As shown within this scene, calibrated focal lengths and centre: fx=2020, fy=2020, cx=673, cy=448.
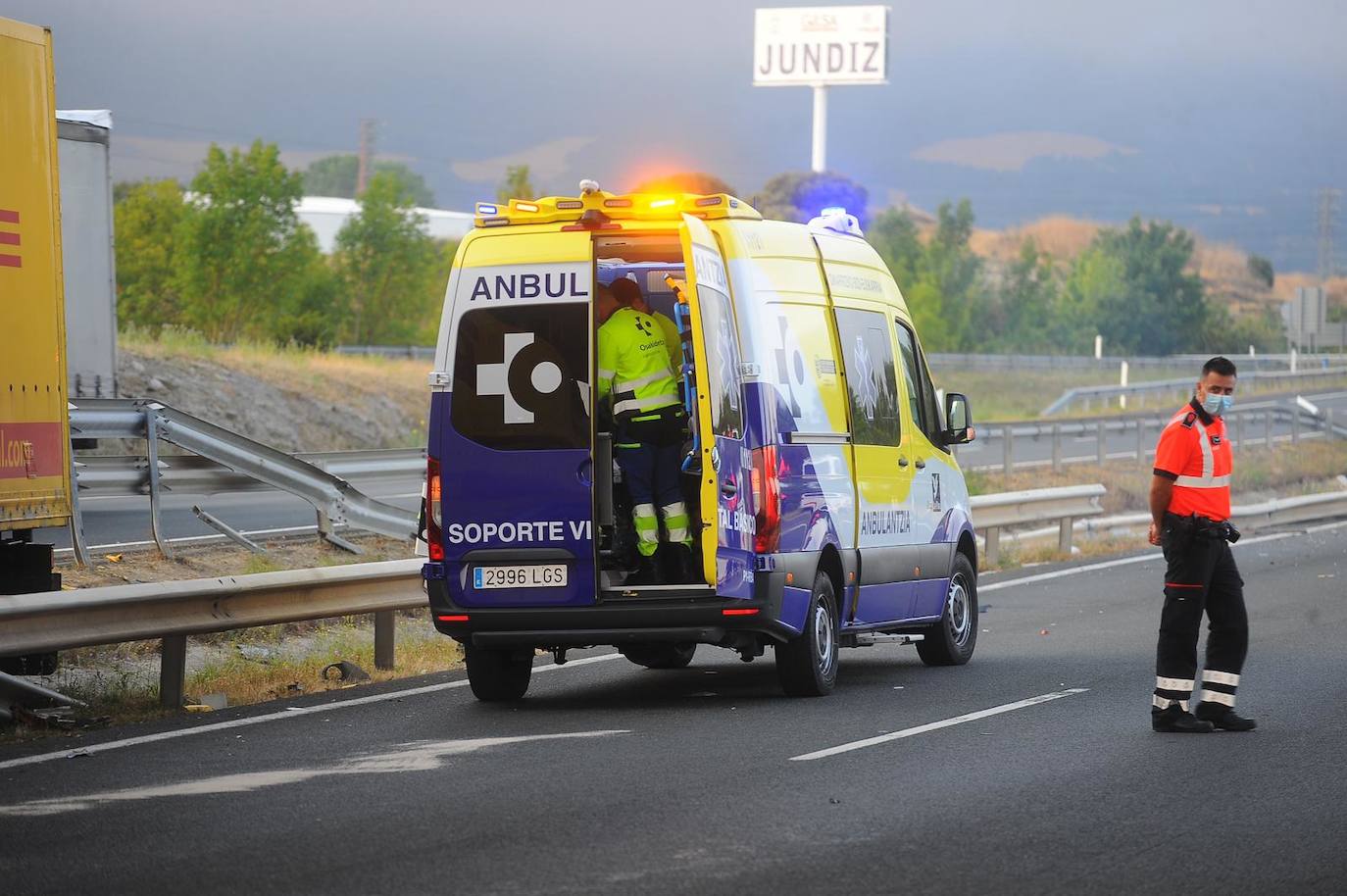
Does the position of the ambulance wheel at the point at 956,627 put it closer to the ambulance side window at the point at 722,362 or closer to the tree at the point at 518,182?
the ambulance side window at the point at 722,362

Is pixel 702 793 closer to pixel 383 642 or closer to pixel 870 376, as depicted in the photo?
pixel 870 376

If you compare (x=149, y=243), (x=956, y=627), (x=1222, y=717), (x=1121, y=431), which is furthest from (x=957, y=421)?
(x=149, y=243)

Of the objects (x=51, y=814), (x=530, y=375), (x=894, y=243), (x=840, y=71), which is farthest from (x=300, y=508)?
(x=894, y=243)

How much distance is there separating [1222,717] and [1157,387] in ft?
180

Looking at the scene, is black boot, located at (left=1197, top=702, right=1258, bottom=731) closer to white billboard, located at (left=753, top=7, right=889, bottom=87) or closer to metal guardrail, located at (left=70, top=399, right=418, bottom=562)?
metal guardrail, located at (left=70, top=399, right=418, bottom=562)

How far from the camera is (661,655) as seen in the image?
12383 mm

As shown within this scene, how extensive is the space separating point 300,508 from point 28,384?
11523mm

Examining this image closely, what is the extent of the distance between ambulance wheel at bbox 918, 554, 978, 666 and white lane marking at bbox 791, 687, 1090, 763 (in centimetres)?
154

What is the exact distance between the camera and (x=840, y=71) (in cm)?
8106

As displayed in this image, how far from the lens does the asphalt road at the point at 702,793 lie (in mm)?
6684

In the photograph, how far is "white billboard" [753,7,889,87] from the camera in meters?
80.2

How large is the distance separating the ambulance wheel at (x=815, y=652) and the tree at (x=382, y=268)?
5444 cm

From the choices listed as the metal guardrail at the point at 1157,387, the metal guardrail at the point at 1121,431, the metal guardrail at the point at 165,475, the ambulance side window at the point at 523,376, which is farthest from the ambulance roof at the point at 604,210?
the metal guardrail at the point at 1157,387

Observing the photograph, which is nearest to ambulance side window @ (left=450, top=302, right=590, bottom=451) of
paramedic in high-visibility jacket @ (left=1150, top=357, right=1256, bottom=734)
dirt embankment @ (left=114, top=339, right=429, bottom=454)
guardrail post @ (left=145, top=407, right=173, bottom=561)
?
paramedic in high-visibility jacket @ (left=1150, top=357, right=1256, bottom=734)
